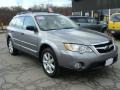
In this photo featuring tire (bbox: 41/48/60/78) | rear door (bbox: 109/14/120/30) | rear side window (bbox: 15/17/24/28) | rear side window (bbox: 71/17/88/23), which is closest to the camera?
tire (bbox: 41/48/60/78)

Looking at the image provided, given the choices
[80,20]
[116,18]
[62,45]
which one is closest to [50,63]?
[62,45]

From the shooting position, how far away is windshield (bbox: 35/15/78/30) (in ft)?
20.2

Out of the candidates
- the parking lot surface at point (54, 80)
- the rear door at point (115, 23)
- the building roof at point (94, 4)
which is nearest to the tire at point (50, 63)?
the parking lot surface at point (54, 80)

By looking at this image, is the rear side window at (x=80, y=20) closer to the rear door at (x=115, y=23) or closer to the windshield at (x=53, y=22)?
the rear door at (x=115, y=23)

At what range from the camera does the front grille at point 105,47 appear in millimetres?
5094

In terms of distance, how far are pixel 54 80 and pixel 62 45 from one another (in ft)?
3.05

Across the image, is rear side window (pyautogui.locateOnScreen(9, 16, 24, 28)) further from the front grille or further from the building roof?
the building roof

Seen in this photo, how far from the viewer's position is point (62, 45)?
509cm

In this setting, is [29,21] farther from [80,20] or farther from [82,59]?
[80,20]

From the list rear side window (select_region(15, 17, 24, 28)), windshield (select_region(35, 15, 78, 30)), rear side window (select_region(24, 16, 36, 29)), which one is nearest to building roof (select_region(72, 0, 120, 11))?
rear side window (select_region(15, 17, 24, 28))

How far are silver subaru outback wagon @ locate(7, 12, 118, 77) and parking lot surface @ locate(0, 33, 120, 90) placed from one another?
0.33 meters

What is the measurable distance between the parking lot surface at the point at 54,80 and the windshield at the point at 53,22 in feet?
4.14

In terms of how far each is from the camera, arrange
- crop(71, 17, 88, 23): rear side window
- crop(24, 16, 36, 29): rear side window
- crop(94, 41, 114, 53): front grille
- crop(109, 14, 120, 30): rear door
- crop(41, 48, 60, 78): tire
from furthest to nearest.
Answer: crop(71, 17, 88, 23): rear side window → crop(109, 14, 120, 30): rear door → crop(24, 16, 36, 29): rear side window → crop(41, 48, 60, 78): tire → crop(94, 41, 114, 53): front grille

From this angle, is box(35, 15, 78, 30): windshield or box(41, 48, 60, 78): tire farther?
box(35, 15, 78, 30): windshield
